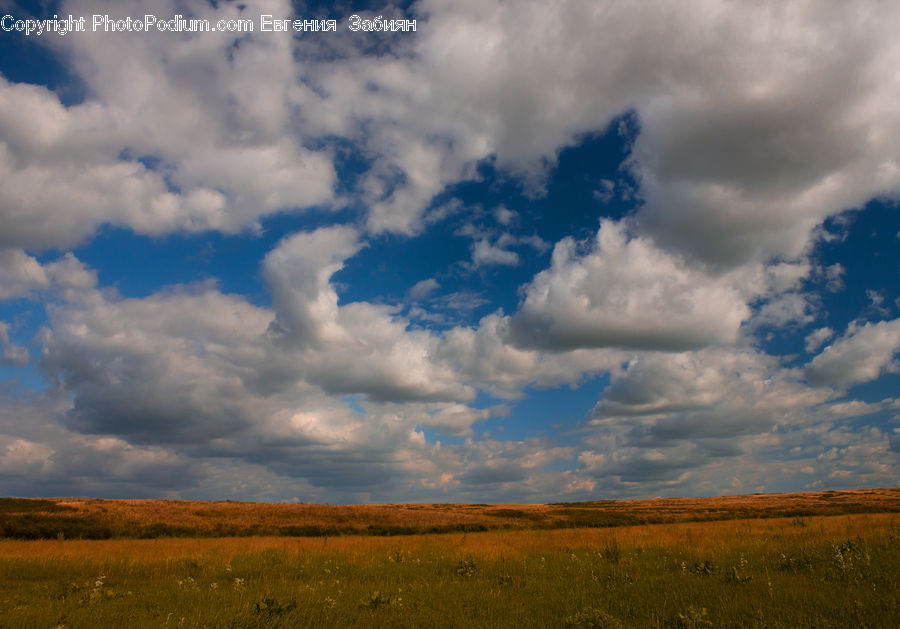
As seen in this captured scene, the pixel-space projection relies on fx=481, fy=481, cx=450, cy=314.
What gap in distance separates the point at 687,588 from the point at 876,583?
3.66m

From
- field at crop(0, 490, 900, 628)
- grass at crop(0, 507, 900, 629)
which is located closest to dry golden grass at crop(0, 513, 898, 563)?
field at crop(0, 490, 900, 628)

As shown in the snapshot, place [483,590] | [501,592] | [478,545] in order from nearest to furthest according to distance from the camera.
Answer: [501,592] → [483,590] → [478,545]

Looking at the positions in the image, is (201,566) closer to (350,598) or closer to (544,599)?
(350,598)

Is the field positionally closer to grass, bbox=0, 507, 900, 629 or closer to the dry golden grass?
grass, bbox=0, 507, 900, 629

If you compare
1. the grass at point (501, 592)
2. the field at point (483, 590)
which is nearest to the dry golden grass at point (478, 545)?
the field at point (483, 590)

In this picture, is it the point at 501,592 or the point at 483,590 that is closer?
the point at 501,592

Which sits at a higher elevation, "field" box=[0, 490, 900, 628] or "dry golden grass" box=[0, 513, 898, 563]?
"field" box=[0, 490, 900, 628]

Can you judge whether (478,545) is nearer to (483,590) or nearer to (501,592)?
(483,590)

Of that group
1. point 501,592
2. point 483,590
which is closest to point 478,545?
point 483,590

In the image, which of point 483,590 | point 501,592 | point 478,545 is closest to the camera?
point 501,592

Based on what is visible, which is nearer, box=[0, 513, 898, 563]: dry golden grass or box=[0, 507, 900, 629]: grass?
box=[0, 507, 900, 629]: grass

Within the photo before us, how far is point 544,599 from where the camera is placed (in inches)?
430

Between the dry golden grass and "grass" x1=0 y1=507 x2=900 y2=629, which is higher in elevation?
"grass" x1=0 y1=507 x2=900 y2=629

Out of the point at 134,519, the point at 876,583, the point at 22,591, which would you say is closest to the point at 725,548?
the point at 876,583
